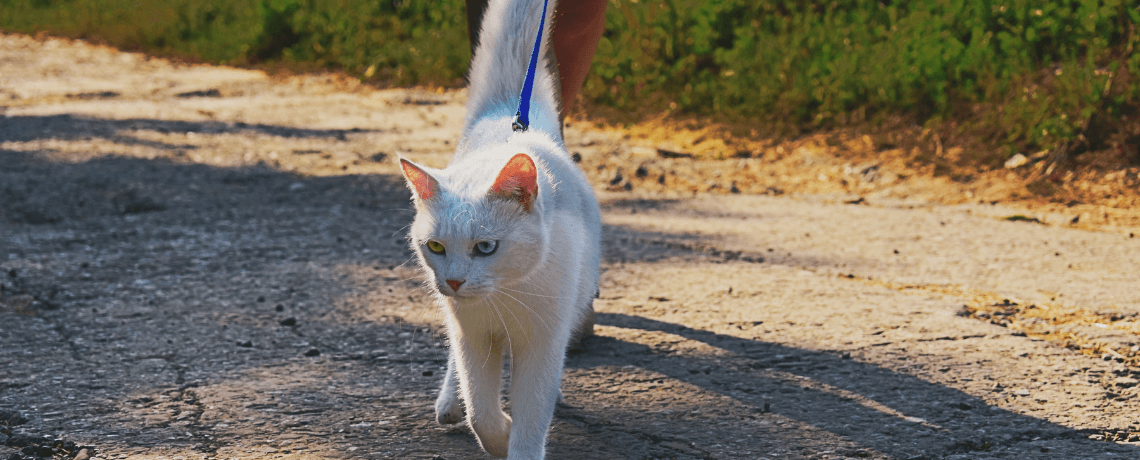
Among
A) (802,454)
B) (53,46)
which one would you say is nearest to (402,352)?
(802,454)

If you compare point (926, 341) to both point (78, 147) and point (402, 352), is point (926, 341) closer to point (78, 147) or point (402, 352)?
point (402, 352)

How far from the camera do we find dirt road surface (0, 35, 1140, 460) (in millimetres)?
2049

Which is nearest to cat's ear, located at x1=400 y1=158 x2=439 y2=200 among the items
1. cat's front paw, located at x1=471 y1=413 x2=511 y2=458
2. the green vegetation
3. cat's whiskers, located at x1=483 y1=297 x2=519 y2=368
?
cat's whiskers, located at x1=483 y1=297 x2=519 y2=368

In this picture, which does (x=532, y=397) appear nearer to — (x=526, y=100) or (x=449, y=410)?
(x=449, y=410)

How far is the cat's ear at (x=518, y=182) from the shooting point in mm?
1754

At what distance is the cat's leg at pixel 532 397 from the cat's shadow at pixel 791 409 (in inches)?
9.3

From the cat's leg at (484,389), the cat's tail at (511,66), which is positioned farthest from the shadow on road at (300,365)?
the cat's tail at (511,66)

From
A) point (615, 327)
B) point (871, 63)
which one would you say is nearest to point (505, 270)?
point (615, 327)

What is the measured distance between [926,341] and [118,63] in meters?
9.82

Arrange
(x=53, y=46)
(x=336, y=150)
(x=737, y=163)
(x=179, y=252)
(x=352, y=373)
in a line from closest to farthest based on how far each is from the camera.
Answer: (x=352, y=373)
(x=179, y=252)
(x=737, y=163)
(x=336, y=150)
(x=53, y=46)

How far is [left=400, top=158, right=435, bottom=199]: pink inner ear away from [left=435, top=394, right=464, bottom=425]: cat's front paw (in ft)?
1.81

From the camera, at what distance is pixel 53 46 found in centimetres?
1174

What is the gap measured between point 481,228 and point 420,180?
0.17 m

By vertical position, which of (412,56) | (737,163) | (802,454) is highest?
(412,56)
